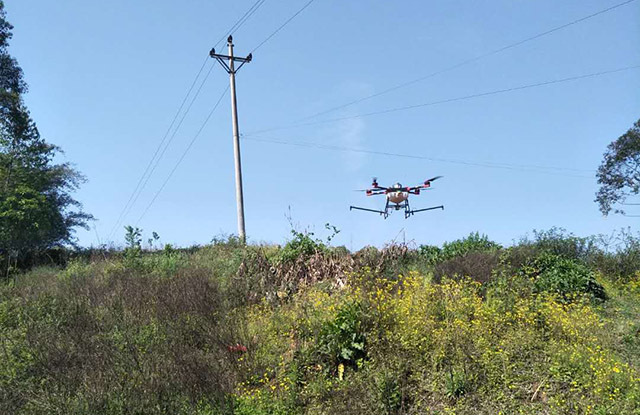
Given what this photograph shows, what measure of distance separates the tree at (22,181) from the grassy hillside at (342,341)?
482 inches

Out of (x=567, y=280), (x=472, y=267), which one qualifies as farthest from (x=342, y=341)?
(x=567, y=280)

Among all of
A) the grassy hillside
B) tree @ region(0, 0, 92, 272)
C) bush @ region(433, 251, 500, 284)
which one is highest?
tree @ region(0, 0, 92, 272)

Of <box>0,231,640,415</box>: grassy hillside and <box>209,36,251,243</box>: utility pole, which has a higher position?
<box>209,36,251,243</box>: utility pole

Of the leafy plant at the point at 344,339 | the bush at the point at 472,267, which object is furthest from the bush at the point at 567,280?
the leafy plant at the point at 344,339

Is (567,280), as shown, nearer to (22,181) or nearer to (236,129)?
(236,129)

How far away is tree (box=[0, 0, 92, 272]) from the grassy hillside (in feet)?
40.2

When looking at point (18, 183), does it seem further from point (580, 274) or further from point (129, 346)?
point (580, 274)

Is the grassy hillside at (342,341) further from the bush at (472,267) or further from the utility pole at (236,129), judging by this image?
the utility pole at (236,129)

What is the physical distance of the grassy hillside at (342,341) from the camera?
7113 millimetres

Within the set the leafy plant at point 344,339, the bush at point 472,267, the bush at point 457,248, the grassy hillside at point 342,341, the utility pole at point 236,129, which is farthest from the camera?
the utility pole at point 236,129

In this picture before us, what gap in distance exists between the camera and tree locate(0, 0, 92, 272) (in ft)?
74.5

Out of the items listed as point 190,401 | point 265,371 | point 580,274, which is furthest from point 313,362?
point 580,274

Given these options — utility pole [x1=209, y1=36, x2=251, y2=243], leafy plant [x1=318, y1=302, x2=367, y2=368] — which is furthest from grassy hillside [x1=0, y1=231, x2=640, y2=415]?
utility pole [x1=209, y1=36, x2=251, y2=243]

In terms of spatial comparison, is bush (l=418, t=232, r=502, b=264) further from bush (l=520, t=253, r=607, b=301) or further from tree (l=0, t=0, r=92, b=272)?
tree (l=0, t=0, r=92, b=272)
